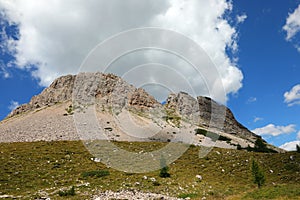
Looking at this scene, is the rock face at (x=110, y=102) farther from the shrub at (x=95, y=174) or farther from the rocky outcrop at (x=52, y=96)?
the shrub at (x=95, y=174)

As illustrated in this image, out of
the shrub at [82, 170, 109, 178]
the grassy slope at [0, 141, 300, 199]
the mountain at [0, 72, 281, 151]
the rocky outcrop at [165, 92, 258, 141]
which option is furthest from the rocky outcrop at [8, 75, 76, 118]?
the shrub at [82, 170, 109, 178]

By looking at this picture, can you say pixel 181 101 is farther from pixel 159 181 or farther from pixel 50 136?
pixel 159 181

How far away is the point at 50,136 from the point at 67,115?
2184 centimetres

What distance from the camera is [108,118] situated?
296ft

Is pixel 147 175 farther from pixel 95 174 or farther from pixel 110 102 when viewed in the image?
pixel 110 102

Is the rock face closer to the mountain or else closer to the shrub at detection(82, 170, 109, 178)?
the mountain

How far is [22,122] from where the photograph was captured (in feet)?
278

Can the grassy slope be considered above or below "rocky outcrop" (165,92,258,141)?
below

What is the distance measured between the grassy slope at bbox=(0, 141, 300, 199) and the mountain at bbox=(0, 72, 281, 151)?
10.5 meters

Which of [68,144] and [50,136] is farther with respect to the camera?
[50,136]

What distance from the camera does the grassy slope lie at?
1061 inches

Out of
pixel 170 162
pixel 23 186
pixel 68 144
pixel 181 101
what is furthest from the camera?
pixel 181 101

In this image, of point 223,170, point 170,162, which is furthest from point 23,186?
point 223,170

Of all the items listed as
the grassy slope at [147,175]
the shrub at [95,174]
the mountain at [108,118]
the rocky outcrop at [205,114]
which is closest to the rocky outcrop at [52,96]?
the mountain at [108,118]
